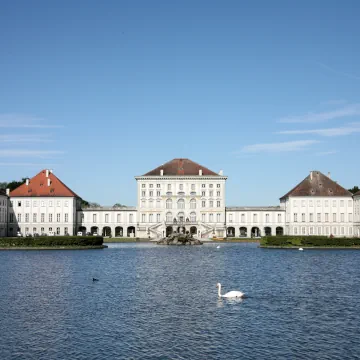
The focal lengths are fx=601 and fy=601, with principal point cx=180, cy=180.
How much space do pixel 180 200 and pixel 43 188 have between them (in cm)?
2809

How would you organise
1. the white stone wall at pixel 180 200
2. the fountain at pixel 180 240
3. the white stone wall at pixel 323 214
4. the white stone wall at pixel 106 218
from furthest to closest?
the white stone wall at pixel 106 218 < the white stone wall at pixel 180 200 < the white stone wall at pixel 323 214 < the fountain at pixel 180 240

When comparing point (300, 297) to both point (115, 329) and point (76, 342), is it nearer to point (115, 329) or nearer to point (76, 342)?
point (115, 329)

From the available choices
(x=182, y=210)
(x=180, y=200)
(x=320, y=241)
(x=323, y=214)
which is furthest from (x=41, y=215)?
(x=320, y=241)

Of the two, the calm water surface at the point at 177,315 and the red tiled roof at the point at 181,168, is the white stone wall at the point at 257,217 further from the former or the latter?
the calm water surface at the point at 177,315

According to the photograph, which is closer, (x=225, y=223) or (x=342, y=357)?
(x=342, y=357)

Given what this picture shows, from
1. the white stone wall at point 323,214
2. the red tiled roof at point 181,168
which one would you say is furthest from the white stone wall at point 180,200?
the white stone wall at point 323,214

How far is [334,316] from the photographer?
26391 mm

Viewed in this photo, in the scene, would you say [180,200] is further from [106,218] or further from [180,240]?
[180,240]

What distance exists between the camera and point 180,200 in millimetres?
125812

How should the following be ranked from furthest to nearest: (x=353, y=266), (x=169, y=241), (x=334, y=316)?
(x=169, y=241) < (x=353, y=266) < (x=334, y=316)

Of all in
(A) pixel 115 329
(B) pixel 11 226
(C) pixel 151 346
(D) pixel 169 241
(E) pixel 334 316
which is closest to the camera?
(C) pixel 151 346

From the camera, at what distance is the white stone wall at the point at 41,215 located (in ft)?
391

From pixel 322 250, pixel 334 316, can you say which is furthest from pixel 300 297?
pixel 322 250

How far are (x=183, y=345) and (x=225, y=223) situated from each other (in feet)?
345
